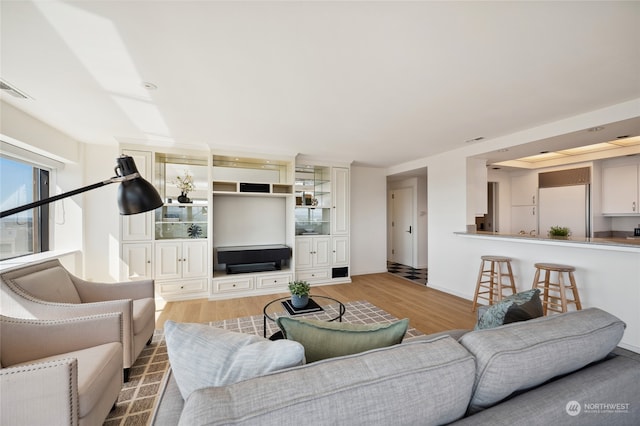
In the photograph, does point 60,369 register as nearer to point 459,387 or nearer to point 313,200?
point 459,387

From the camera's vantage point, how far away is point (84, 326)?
5.34 feet

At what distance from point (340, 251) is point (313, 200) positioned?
1.10 meters

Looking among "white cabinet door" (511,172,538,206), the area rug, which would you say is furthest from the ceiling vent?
"white cabinet door" (511,172,538,206)

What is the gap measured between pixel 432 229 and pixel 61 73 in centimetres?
494

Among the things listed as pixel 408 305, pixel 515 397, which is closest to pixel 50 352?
pixel 515 397

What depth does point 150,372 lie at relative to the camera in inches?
81.8

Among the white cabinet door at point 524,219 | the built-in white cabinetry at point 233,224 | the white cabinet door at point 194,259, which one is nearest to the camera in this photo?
the built-in white cabinetry at point 233,224

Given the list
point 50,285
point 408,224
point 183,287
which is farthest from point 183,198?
point 408,224

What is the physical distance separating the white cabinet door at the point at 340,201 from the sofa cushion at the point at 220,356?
158 inches

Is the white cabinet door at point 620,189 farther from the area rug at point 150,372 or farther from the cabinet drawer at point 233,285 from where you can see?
the cabinet drawer at point 233,285

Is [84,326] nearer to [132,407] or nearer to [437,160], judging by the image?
[132,407]

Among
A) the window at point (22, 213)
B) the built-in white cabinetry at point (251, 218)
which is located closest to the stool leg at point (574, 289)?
the built-in white cabinetry at point (251, 218)

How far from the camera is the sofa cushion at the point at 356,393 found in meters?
0.59

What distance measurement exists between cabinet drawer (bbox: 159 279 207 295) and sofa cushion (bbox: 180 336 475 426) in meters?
3.69
